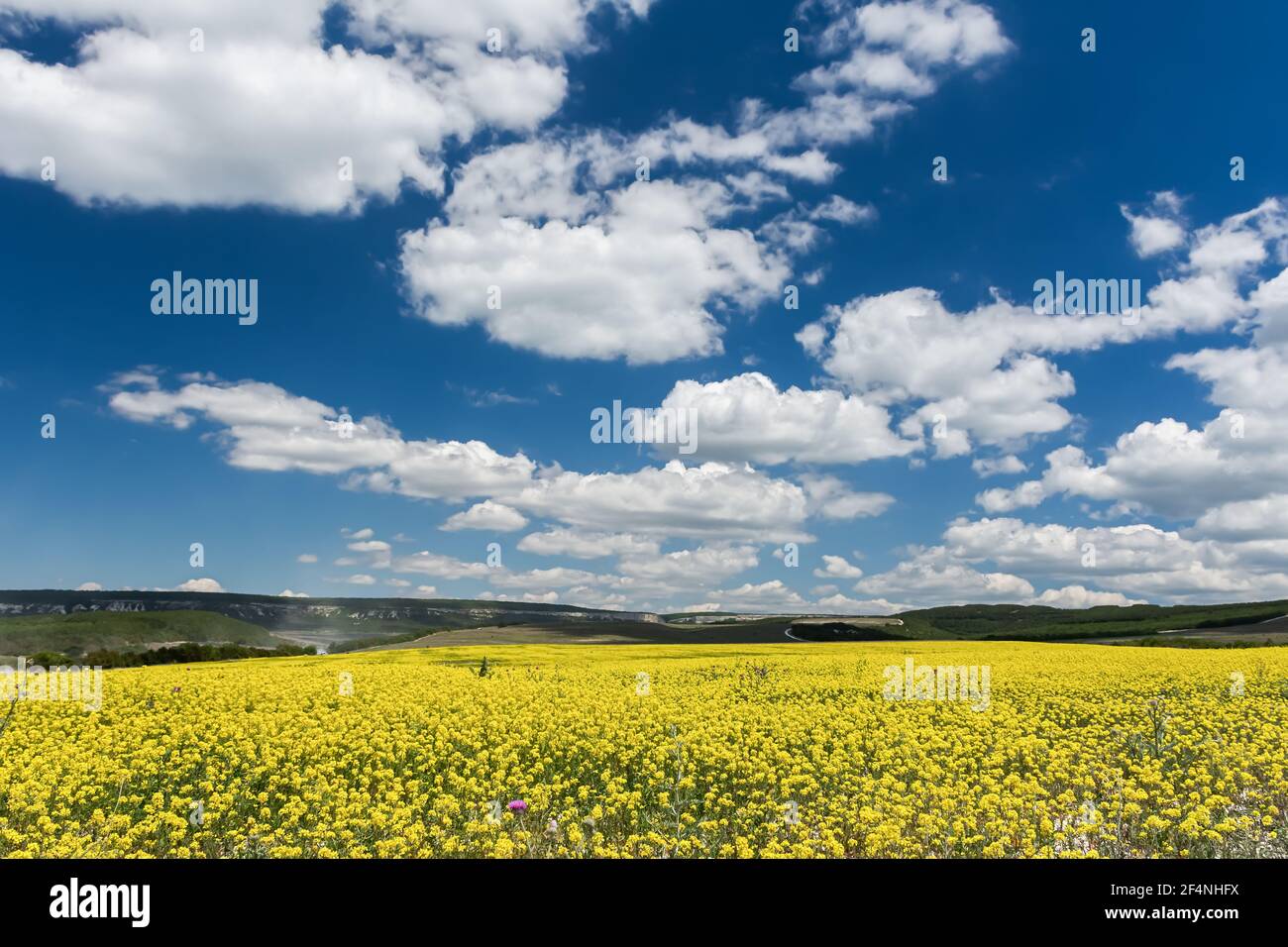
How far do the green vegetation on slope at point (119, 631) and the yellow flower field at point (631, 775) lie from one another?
114 meters

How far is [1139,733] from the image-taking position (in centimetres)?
1720

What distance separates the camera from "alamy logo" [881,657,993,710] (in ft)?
71.4

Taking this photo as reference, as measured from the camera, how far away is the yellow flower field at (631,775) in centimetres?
1093

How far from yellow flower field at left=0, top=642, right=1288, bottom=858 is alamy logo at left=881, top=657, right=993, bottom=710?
0.87 metres

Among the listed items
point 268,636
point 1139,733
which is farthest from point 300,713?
point 268,636
